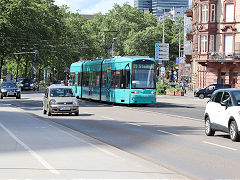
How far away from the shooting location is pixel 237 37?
68.3m

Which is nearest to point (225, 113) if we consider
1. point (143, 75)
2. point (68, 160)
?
point (68, 160)

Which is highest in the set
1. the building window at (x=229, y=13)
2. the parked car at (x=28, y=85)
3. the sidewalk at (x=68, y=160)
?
the building window at (x=229, y=13)

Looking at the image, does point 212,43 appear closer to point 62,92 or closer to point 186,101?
point 186,101

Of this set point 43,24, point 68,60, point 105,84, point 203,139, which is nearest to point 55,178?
point 203,139

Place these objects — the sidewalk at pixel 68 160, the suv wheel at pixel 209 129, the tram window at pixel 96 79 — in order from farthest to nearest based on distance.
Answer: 1. the tram window at pixel 96 79
2. the suv wheel at pixel 209 129
3. the sidewalk at pixel 68 160

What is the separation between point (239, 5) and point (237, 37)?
149 inches

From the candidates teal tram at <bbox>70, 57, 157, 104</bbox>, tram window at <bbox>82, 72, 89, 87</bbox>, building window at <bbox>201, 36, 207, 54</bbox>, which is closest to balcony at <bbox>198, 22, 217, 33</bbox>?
building window at <bbox>201, 36, 207, 54</bbox>

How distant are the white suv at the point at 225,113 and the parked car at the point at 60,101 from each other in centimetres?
1151

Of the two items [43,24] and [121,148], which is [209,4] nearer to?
[43,24]

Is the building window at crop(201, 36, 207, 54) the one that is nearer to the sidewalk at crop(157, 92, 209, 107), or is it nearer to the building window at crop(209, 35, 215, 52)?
the building window at crop(209, 35, 215, 52)

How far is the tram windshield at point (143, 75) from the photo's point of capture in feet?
128

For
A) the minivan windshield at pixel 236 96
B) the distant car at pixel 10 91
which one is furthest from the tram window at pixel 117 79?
the minivan windshield at pixel 236 96

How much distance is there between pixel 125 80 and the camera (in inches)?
1554

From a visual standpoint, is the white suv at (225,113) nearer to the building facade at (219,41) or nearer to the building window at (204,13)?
the building facade at (219,41)
